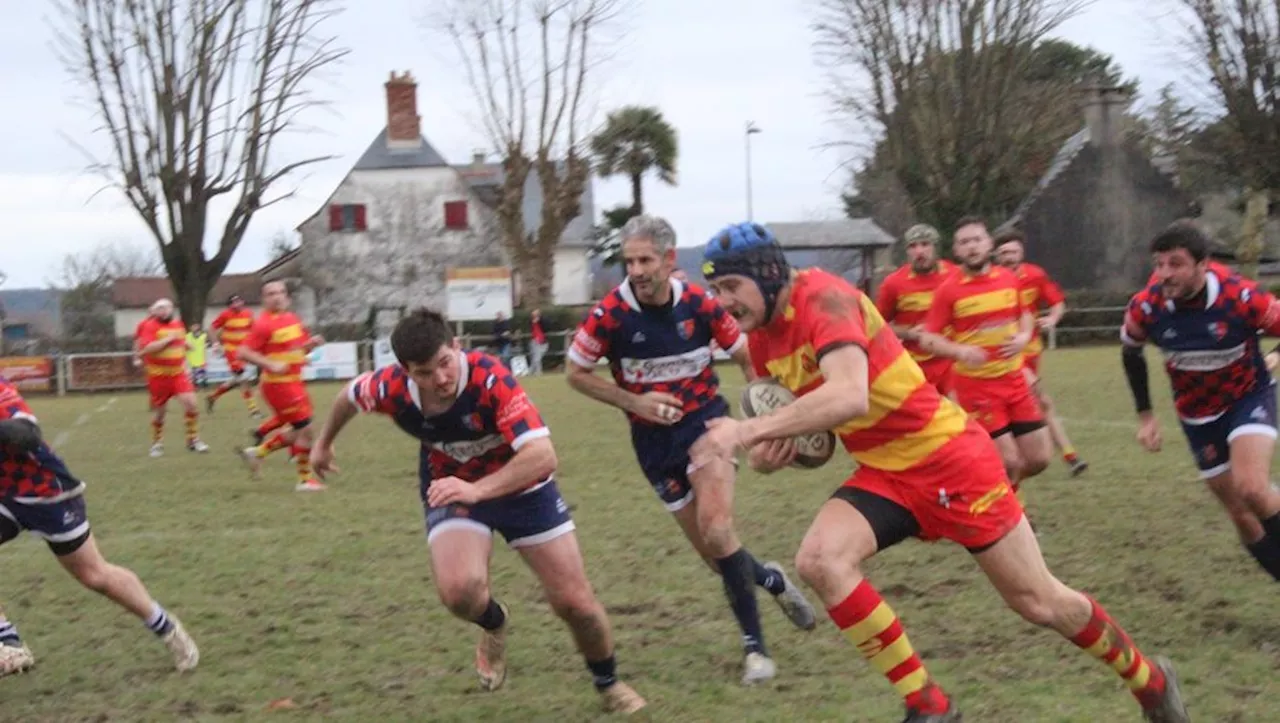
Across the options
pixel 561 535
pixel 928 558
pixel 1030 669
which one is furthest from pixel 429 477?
pixel 928 558

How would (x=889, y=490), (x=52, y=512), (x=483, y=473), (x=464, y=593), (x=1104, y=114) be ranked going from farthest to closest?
(x=1104, y=114) → (x=52, y=512) → (x=483, y=473) → (x=464, y=593) → (x=889, y=490)

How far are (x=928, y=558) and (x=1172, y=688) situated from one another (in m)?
3.58

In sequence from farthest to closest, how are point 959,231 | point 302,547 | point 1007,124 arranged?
point 1007,124, point 302,547, point 959,231

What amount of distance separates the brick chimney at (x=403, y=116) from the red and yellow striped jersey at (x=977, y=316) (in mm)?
49989

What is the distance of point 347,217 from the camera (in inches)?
2279

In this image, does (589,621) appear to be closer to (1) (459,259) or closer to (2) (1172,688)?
(2) (1172,688)

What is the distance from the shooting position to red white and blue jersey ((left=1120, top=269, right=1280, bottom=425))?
6773 millimetres

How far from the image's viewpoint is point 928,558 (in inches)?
337

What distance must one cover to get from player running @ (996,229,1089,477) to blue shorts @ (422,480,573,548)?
6.03m

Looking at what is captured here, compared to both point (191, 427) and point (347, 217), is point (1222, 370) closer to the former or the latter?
point (191, 427)

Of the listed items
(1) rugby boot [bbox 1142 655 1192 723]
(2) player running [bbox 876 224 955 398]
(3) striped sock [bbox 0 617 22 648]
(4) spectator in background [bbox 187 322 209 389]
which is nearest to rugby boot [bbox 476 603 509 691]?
(3) striped sock [bbox 0 617 22 648]

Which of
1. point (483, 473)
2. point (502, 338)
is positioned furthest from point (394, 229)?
point (483, 473)

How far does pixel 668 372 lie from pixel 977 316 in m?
3.12

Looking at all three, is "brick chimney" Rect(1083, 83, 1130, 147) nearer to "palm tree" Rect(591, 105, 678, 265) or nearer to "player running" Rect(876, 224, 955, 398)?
"palm tree" Rect(591, 105, 678, 265)
